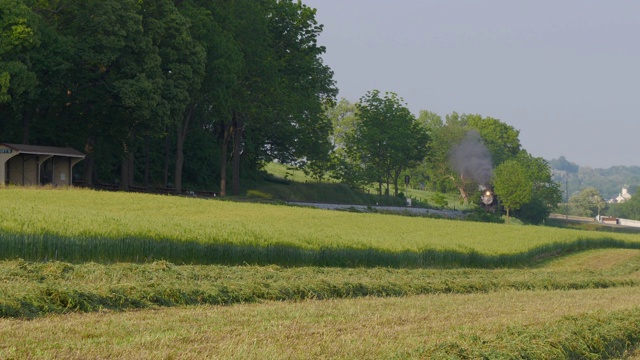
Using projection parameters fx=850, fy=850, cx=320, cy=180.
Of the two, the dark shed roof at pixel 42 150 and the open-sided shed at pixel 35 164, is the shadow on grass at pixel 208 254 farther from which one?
the dark shed roof at pixel 42 150

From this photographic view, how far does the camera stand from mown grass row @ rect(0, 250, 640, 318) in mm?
15031

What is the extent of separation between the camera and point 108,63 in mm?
54625

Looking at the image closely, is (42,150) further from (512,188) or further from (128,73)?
(512,188)

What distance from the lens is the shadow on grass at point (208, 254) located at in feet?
80.3

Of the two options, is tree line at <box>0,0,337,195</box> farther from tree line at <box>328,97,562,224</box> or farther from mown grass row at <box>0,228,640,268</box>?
tree line at <box>328,97,562,224</box>

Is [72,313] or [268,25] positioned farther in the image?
[268,25]

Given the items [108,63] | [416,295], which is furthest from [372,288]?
[108,63]

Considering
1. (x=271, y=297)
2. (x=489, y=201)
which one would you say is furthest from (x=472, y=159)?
(x=271, y=297)

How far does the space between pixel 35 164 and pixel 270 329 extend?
43.4 m

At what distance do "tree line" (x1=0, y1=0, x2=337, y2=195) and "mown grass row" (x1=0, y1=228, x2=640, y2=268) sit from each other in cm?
2501

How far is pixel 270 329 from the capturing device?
13.2m

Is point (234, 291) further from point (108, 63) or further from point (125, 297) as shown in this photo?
point (108, 63)

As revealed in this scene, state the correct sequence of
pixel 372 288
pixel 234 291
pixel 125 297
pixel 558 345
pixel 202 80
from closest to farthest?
pixel 558 345, pixel 125 297, pixel 234 291, pixel 372 288, pixel 202 80

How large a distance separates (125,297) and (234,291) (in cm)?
274
